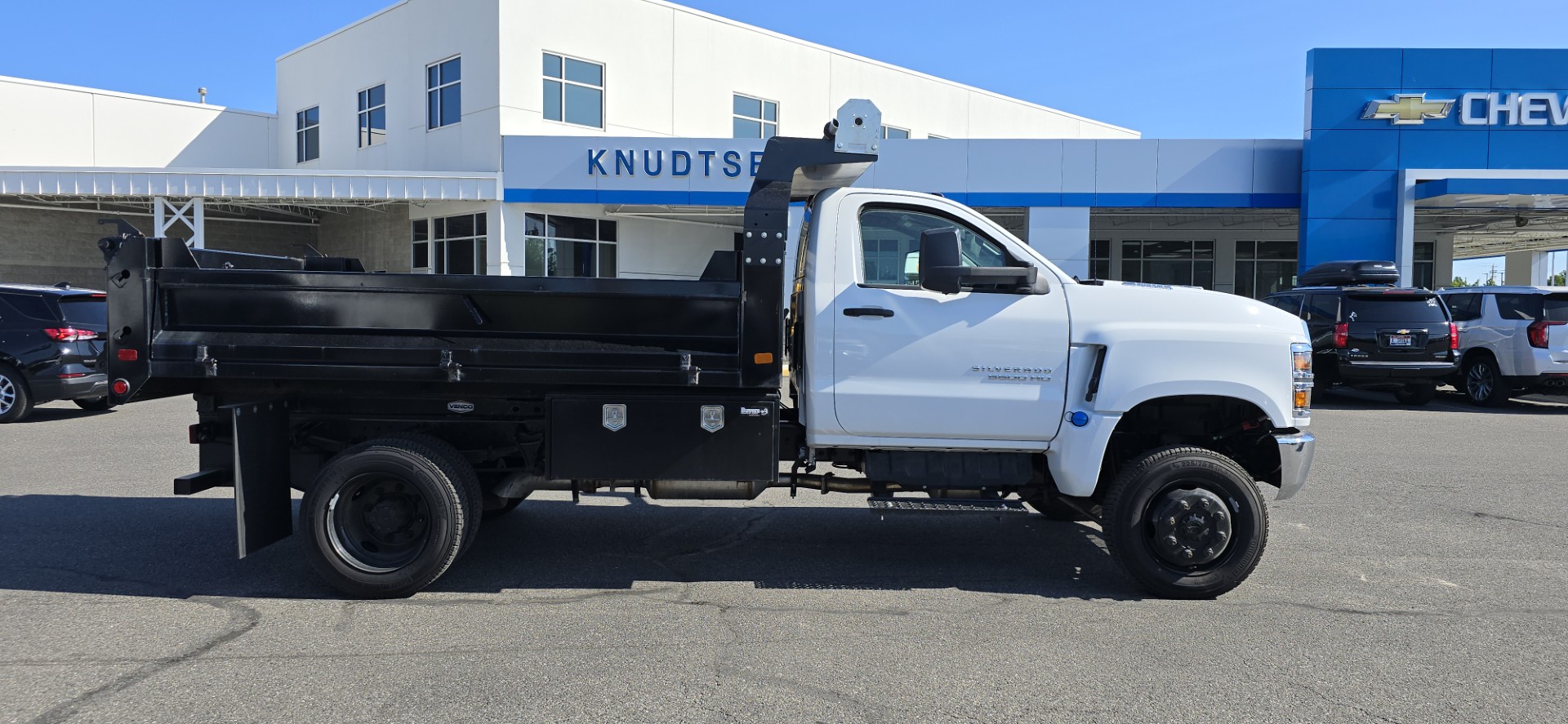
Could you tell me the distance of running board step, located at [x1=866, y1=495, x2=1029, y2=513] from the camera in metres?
5.36

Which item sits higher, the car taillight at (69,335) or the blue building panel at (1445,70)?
the blue building panel at (1445,70)

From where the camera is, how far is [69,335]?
1243 cm

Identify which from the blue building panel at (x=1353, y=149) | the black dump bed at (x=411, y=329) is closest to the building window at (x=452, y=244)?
the blue building panel at (x=1353, y=149)

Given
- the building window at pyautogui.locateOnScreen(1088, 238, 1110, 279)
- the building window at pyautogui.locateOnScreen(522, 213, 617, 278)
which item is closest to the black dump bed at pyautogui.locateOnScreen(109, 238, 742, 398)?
the building window at pyautogui.locateOnScreen(522, 213, 617, 278)

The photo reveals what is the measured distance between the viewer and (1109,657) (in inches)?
176

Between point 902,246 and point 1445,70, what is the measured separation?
2255 centimetres

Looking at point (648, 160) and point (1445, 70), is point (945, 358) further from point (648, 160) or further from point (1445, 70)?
point (1445, 70)

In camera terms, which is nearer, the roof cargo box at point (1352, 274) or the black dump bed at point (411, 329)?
the black dump bed at point (411, 329)

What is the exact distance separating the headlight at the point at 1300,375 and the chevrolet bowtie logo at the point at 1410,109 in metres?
20.3

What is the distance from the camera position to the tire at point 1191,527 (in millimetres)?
5297

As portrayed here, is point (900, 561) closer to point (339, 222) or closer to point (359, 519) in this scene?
point (359, 519)

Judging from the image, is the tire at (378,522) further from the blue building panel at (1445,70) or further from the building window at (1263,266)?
the building window at (1263,266)

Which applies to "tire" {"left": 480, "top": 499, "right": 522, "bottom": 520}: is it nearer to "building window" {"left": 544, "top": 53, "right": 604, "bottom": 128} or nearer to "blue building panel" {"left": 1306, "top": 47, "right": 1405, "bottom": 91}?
"building window" {"left": 544, "top": 53, "right": 604, "bottom": 128}

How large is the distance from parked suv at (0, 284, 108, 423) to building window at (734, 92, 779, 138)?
18542 millimetres
